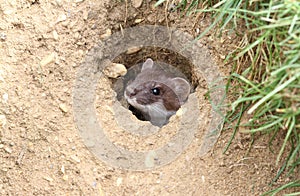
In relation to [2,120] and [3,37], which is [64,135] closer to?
[2,120]

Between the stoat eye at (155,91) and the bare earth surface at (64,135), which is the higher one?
the bare earth surface at (64,135)

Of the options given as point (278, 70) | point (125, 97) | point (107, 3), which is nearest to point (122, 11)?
point (107, 3)

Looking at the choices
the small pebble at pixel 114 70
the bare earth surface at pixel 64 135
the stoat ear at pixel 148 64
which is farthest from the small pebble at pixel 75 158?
the stoat ear at pixel 148 64

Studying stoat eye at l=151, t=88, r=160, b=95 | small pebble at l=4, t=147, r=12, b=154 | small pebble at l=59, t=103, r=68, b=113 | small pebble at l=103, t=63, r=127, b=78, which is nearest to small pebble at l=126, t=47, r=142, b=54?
small pebble at l=103, t=63, r=127, b=78

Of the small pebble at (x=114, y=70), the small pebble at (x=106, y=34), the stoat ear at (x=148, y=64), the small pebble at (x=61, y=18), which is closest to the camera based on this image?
the small pebble at (x=61, y=18)

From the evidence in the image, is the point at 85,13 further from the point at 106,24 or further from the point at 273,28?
the point at 273,28

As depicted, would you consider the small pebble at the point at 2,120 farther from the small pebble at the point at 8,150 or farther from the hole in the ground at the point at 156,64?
the hole in the ground at the point at 156,64
